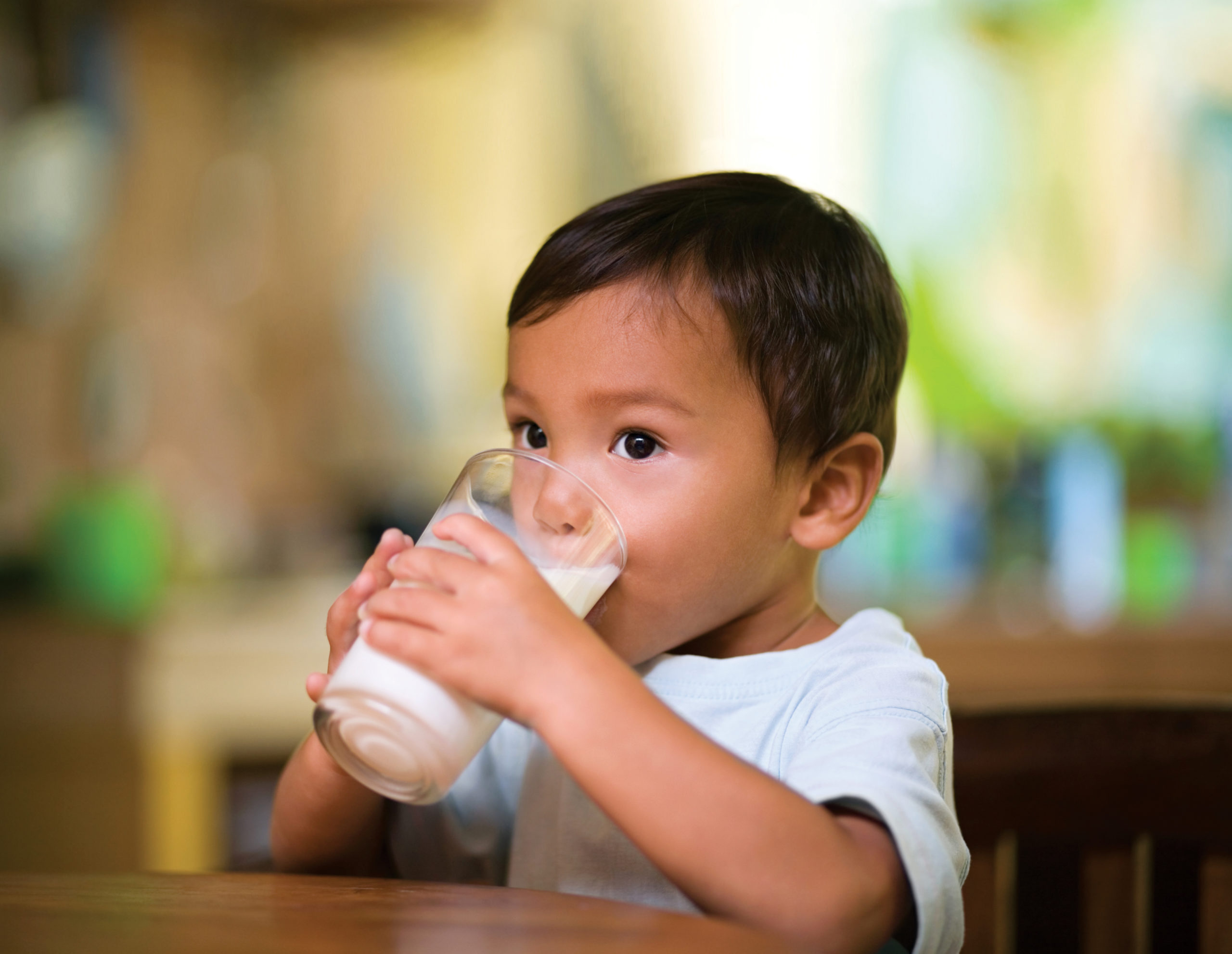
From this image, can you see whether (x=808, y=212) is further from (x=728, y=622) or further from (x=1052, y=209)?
(x=1052, y=209)

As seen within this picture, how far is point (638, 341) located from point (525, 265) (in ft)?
5.16

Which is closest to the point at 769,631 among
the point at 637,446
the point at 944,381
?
the point at 637,446

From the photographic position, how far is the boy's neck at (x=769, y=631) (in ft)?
2.72

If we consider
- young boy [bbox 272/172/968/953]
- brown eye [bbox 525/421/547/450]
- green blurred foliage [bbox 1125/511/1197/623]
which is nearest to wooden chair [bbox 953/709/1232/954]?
young boy [bbox 272/172/968/953]

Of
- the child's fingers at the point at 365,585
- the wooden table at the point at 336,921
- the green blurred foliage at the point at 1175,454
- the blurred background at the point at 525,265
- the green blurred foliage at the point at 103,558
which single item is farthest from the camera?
the green blurred foliage at the point at 1175,454

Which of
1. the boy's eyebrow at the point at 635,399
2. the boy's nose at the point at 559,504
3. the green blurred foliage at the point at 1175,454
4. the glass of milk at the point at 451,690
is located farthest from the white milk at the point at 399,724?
the green blurred foliage at the point at 1175,454

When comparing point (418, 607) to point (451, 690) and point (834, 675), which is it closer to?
point (451, 690)

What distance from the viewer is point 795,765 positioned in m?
0.65

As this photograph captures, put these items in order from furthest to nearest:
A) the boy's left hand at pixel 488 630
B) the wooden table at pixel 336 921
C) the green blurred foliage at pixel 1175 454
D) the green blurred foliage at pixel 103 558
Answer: the green blurred foliage at pixel 1175 454
the green blurred foliage at pixel 103 558
the boy's left hand at pixel 488 630
the wooden table at pixel 336 921

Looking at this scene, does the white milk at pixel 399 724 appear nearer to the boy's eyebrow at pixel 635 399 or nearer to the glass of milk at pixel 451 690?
the glass of milk at pixel 451 690

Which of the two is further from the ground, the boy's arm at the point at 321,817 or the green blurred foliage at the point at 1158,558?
the boy's arm at the point at 321,817

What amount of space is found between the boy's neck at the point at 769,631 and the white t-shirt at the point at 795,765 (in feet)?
0.08

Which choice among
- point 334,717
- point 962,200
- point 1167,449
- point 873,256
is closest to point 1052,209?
point 962,200

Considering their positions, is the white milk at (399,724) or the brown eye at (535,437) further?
the brown eye at (535,437)
